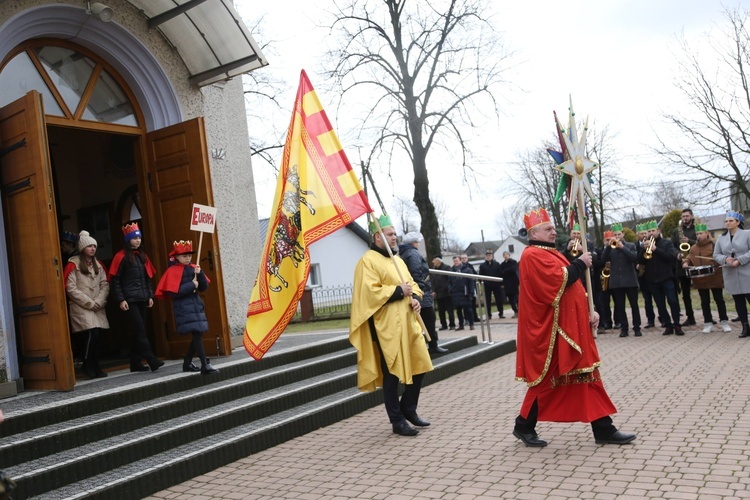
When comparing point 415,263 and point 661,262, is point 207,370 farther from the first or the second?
point 661,262

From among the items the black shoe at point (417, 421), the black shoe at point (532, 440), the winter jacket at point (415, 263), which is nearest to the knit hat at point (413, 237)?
the winter jacket at point (415, 263)

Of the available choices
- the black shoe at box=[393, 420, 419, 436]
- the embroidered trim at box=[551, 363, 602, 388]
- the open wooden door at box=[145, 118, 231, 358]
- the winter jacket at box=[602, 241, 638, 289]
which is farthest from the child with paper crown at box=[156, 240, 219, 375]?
the winter jacket at box=[602, 241, 638, 289]

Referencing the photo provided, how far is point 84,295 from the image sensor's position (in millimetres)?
7871

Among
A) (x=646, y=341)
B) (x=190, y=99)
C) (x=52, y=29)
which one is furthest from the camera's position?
(x=646, y=341)

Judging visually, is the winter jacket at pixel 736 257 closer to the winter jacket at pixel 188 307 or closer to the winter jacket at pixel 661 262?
the winter jacket at pixel 661 262

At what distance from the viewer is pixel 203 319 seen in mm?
7934

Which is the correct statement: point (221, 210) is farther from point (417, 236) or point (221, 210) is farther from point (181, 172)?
point (417, 236)

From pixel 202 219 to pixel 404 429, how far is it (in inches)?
130

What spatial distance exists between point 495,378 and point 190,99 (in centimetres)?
571

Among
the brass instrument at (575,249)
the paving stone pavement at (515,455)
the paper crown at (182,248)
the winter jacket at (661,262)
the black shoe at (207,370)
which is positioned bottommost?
the paving stone pavement at (515,455)

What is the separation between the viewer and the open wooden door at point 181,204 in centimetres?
888

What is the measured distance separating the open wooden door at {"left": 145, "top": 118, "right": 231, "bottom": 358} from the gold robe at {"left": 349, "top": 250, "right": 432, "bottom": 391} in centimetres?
274

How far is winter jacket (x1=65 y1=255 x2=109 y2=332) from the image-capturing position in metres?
7.87

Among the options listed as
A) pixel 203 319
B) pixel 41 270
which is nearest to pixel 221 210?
pixel 203 319
